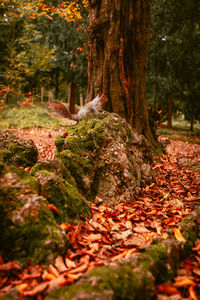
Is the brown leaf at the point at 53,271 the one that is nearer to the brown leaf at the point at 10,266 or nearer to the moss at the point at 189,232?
the brown leaf at the point at 10,266

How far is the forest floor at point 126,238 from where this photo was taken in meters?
1.15

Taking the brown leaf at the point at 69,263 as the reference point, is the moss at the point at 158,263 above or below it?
above

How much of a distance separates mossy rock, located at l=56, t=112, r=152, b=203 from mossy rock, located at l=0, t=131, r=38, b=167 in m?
0.40

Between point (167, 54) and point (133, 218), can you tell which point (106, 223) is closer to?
point (133, 218)

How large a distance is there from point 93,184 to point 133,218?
69cm

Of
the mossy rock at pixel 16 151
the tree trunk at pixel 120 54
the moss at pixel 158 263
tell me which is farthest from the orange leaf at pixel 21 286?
the tree trunk at pixel 120 54

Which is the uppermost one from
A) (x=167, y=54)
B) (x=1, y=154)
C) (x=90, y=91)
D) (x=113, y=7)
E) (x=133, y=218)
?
(x=167, y=54)

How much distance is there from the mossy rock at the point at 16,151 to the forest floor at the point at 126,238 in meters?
1.09

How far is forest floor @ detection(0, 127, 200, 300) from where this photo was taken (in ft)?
3.77

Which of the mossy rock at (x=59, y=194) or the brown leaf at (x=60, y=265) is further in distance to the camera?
the mossy rock at (x=59, y=194)

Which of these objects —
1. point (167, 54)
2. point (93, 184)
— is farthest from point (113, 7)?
point (167, 54)

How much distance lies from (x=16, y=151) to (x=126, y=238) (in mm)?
1780

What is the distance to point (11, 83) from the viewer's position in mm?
11328

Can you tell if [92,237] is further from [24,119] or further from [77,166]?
[24,119]
